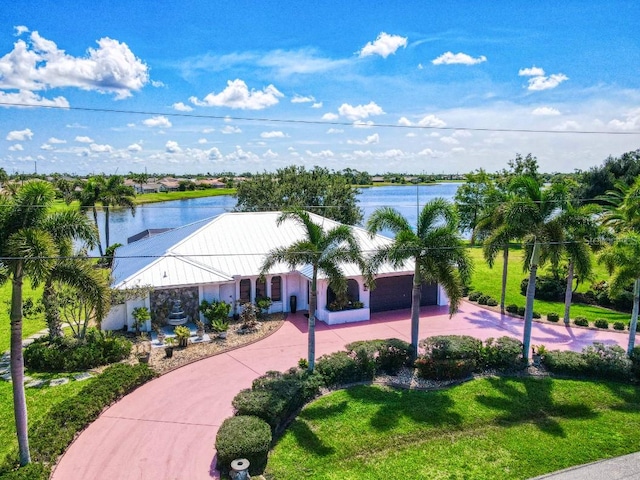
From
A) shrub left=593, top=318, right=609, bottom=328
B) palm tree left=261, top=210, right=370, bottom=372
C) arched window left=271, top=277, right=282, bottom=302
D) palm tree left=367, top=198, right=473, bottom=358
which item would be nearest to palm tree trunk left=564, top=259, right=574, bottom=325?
shrub left=593, top=318, right=609, bottom=328

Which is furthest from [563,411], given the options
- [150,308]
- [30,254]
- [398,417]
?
[150,308]

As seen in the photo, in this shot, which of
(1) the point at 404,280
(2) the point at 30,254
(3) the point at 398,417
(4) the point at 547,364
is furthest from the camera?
(1) the point at 404,280

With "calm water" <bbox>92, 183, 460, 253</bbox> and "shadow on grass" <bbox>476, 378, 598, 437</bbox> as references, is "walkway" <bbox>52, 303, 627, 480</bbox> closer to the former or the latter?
"shadow on grass" <bbox>476, 378, 598, 437</bbox>

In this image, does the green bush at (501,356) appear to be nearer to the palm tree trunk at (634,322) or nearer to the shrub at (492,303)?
the palm tree trunk at (634,322)

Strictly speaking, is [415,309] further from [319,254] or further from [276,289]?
[276,289]

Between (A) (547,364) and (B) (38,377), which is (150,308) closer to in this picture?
(B) (38,377)

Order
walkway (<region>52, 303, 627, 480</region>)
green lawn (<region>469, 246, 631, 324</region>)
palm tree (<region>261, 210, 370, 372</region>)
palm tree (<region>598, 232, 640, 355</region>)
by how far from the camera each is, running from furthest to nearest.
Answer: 1. green lawn (<region>469, 246, 631, 324</region>)
2. palm tree (<region>598, 232, 640, 355</region>)
3. palm tree (<region>261, 210, 370, 372</region>)
4. walkway (<region>52, 303, 627, 480</region>)

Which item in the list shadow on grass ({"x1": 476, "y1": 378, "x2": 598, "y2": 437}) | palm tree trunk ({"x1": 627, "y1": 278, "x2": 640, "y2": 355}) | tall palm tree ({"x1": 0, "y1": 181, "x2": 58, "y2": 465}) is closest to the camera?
tall palm tree ({"x1": 0, "y1": 181, "x2": 58, "y2": 465})
